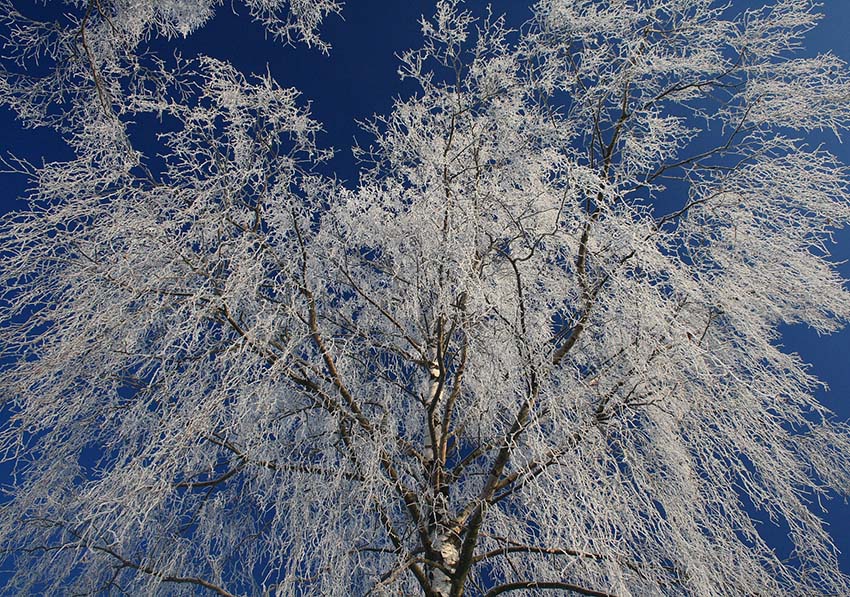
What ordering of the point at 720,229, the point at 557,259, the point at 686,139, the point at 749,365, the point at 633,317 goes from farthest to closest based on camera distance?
the point at 686,139, the point at 557,259, the point at 720,229, the point at 749,365, the point at 633,317

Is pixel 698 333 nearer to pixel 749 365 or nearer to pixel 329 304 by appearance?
pixel 749 365

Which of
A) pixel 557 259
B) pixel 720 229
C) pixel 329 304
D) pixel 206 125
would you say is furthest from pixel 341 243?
pixel 720 229

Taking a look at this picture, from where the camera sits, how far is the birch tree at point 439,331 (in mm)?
2285

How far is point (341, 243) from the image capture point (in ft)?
11.3

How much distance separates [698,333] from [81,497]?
2.70m

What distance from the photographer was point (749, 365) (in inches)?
97.9

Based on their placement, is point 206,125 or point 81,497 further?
point 206,125

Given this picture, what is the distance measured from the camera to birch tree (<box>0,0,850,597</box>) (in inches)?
90.0

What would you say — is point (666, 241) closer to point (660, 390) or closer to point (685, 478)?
point (660, 390)

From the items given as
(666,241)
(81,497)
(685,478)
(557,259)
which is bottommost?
(81,497)

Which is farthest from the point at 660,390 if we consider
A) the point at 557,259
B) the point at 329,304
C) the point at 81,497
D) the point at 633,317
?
the point at 81,497

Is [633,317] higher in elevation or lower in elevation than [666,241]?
lower

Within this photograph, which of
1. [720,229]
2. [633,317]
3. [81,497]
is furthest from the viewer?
[720,229]

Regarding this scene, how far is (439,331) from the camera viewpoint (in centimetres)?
270
